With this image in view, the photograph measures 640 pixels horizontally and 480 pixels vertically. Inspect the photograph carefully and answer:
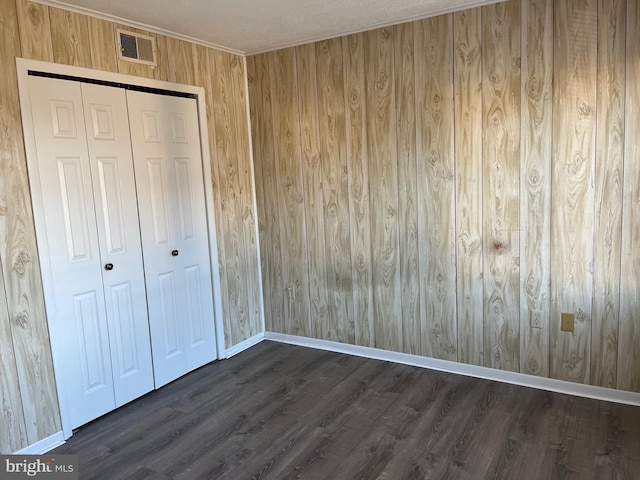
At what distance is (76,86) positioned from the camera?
273 centimetres

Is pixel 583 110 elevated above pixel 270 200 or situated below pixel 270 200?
above

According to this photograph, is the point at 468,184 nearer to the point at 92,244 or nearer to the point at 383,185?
the point at 383,185

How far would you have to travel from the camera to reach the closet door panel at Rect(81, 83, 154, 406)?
2.86 metres

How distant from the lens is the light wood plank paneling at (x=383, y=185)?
133 inches

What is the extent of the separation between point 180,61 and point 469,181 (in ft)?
7.54

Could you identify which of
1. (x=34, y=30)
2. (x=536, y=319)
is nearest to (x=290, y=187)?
(x=34, y=30)

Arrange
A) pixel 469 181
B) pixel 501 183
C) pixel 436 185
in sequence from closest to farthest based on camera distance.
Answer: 1. pixel 501 183
2. pixel 469 181
3. pixel 436 185

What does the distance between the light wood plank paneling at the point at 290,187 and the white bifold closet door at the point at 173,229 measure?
0.73 meters

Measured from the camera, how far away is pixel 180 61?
3.38 metres

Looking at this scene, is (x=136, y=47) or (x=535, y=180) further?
(x=136, y=47)

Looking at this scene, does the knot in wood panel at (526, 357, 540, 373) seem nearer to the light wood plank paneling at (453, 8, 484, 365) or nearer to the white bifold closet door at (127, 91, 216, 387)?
the light wood plank paneling at (453, 8, 484, 365)

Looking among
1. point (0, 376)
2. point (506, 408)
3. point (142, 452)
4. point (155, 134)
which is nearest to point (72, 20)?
point (155, 134)

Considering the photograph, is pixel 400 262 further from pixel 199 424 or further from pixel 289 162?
pixel 199 424

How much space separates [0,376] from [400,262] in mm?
2643
